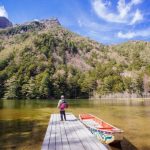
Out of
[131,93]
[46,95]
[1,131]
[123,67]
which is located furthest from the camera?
[123,67]

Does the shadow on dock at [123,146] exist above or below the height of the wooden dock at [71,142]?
below

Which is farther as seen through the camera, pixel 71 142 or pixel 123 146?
pixel 123 146

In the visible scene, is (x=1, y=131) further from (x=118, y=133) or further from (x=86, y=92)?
(x=86, y=92)

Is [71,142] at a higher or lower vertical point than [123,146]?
higher

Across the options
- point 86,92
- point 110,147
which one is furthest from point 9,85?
point 110,147

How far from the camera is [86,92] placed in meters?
165

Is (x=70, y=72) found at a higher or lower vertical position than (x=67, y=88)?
higher

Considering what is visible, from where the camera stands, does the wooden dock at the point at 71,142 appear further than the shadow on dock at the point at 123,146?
No

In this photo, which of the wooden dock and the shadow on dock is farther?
the shadow on dock

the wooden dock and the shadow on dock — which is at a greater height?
the wooden dock

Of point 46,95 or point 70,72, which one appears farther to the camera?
point 70,72

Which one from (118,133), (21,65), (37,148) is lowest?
(37,148)

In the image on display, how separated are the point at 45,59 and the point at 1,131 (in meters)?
172

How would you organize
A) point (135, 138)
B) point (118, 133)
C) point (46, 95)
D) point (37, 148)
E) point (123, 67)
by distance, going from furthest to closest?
point (123, 67) → point (46, 95) → point (135, 138) → point (37, 148) → point (118, 133)
